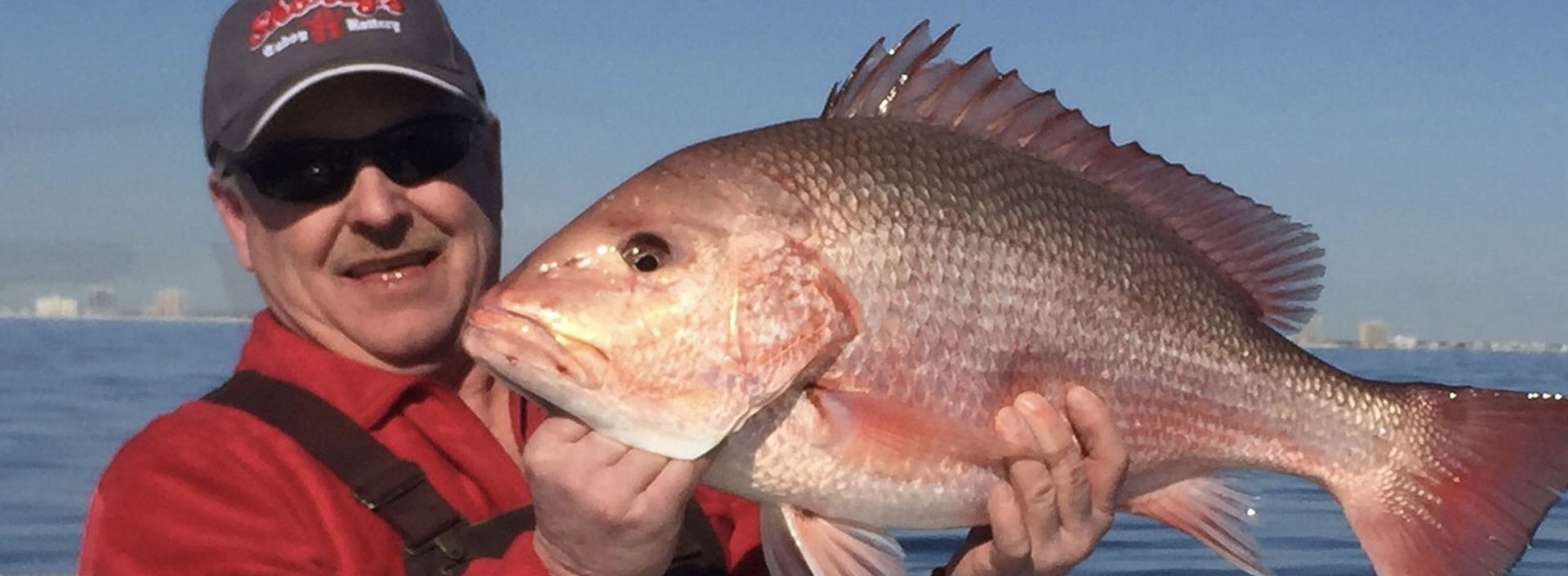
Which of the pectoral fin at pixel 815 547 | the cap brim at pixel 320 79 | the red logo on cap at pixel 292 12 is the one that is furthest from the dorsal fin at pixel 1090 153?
the red logo on cap at pixel 292 12

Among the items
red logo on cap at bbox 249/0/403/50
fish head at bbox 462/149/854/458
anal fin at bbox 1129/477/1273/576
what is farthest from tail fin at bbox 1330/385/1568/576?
red logo on cap at bbox 249/0/403/50

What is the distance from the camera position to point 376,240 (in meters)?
3.25

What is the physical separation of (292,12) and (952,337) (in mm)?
1610

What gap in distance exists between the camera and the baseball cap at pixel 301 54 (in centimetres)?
317

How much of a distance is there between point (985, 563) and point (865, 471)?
70 cm

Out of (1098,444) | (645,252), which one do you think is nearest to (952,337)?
(1098,444)

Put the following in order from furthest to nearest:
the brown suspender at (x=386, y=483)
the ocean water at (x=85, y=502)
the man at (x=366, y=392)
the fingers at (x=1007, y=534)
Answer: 1. the ocean water at (x=85, y=502)
2. the brown suspender at (x=386, y=483)
3. the man at (x=366, y=392)
4. the fingers at (x=1007, y=534)

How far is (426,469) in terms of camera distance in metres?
3.23

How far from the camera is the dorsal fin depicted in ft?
9.21

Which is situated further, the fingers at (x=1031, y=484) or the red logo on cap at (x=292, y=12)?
the red logo on cap at (x=292, y=12)

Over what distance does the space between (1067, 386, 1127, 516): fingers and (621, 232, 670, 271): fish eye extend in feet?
2.46

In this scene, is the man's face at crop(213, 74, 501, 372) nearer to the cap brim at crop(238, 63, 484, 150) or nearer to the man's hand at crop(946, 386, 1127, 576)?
the cap brim at crop(238, 63, 484, 150)

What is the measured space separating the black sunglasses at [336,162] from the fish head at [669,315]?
0.88 m

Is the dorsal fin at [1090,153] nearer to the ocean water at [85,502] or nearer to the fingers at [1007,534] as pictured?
the ocean water at [85,502]
